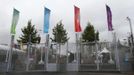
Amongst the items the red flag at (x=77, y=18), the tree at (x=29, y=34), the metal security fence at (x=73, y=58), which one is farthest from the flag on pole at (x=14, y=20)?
the tree at (x=29, y=34)

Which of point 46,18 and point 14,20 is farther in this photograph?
point 46,18

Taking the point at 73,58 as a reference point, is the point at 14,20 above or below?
above

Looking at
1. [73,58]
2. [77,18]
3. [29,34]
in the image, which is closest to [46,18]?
[77,18]

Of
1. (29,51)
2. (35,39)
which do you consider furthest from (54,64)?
(35,39)

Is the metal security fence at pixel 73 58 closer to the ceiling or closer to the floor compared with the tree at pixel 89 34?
closer to the floor

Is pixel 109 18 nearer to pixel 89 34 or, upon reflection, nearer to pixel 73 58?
pixel 73 58

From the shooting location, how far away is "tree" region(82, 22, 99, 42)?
3872cm

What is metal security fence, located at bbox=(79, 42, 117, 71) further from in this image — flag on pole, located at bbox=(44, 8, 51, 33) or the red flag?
flag on pole, located at bbox=(44, 8, 51, 33)

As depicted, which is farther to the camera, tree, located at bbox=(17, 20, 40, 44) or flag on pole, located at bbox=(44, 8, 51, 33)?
tree, located at bbox=(17, 20, 40, 44)

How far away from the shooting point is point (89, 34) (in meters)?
39.1

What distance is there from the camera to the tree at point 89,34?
38719 millimetres

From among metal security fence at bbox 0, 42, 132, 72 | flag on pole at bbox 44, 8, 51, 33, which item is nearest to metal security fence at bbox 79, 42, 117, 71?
metal security fence at bbox 0, 42, 132, 72

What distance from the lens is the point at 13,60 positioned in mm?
21156

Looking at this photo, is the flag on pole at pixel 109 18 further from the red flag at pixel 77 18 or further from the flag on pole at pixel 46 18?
the flag on pole at pixel 46 18
